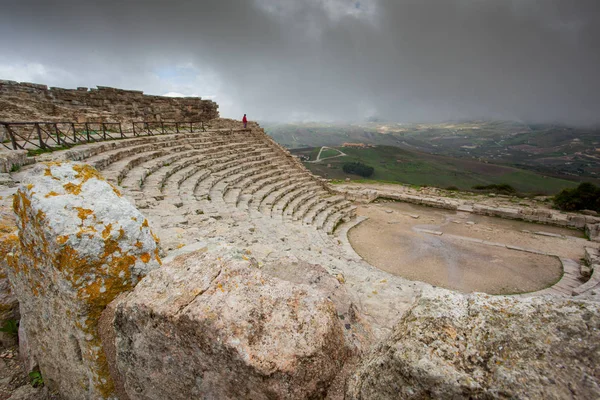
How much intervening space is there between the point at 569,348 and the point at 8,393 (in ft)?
14.5

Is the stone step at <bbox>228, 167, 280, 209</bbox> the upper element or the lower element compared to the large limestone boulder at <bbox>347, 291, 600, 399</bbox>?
lower

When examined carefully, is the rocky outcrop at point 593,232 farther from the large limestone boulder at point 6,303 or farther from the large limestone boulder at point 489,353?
→ the large limestone boulder at point 6,303

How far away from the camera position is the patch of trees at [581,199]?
15.4 meters

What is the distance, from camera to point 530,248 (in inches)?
418

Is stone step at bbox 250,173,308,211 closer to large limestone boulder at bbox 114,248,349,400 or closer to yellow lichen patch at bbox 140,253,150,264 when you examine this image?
yellow lichen patch at bbox 140,253,150,264

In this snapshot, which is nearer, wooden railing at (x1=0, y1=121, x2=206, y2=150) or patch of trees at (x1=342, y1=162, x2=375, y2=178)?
wooden railing at (x1=0, y1=121, x2=206, y2=150)

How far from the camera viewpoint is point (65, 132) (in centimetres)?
1131

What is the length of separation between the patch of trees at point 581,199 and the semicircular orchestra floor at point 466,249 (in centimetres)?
402

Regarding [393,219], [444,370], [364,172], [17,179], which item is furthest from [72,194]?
Result: [364,172]

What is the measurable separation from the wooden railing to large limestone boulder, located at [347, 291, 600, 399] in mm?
9210

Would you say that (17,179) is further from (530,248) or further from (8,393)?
(530,248)

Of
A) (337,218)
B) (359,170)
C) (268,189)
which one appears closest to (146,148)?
(268,189)

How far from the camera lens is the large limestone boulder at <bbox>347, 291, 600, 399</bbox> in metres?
0.95

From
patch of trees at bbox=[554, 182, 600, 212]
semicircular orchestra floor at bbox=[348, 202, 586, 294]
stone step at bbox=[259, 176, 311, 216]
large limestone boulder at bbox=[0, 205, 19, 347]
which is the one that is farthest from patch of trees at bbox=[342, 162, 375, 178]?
large limestone boulder at bbox=[0, 205, 19, 347]
